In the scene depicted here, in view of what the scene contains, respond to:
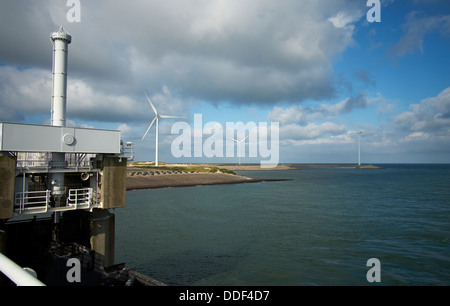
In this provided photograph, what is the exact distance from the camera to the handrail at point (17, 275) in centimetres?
361

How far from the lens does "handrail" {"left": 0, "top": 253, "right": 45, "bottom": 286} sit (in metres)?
3.61

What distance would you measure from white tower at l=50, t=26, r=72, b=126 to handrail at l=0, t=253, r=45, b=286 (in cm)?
1500

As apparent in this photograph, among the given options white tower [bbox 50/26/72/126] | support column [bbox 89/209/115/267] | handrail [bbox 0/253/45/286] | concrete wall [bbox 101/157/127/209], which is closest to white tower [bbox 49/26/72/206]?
white tower [bbox 50/26/72/126]

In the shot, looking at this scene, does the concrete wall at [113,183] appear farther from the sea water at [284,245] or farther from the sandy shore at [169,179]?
the sandy shore at [169,179]

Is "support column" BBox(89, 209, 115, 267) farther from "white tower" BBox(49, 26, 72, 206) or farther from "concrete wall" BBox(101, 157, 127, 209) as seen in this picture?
"white tower" BBox(49, 26, 72, 206)

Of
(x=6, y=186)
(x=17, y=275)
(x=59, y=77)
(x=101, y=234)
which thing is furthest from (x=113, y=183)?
(x=17, y=275)

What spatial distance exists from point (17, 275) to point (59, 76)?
647 inches

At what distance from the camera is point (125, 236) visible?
28.2 m

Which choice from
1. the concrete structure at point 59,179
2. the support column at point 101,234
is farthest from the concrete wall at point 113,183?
the support column at point 101,234

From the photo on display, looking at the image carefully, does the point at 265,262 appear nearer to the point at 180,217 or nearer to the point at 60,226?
the point at 60,226

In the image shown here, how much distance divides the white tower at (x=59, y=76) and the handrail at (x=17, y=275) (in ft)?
49.2
